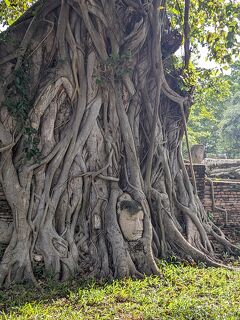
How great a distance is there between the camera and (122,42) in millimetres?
5242

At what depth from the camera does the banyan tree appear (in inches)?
171

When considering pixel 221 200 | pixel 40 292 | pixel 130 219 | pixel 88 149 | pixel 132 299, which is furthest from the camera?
pixel 221 200

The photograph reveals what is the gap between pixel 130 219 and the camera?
4.56m

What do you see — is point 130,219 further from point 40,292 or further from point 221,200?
point 221,200

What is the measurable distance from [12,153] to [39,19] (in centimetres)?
186

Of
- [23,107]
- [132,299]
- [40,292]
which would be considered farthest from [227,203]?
[40,292]

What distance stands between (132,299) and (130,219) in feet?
3.95

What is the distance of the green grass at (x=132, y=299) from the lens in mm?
3117

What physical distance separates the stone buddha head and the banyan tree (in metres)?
0.01

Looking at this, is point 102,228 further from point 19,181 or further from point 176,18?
point 176,18

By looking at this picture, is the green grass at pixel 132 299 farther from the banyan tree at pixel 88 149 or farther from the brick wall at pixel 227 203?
the brick wall at pixel 227 203

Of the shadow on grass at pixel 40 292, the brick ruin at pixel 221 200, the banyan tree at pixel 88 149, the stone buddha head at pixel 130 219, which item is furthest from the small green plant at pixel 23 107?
the brick ruin at pixel 221 200

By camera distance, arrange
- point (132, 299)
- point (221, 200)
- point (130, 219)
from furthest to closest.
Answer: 1. point (221, 200)
2. point (130, 219)
3. point (132, 299)

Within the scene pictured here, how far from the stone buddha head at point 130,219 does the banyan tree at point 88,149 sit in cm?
1
